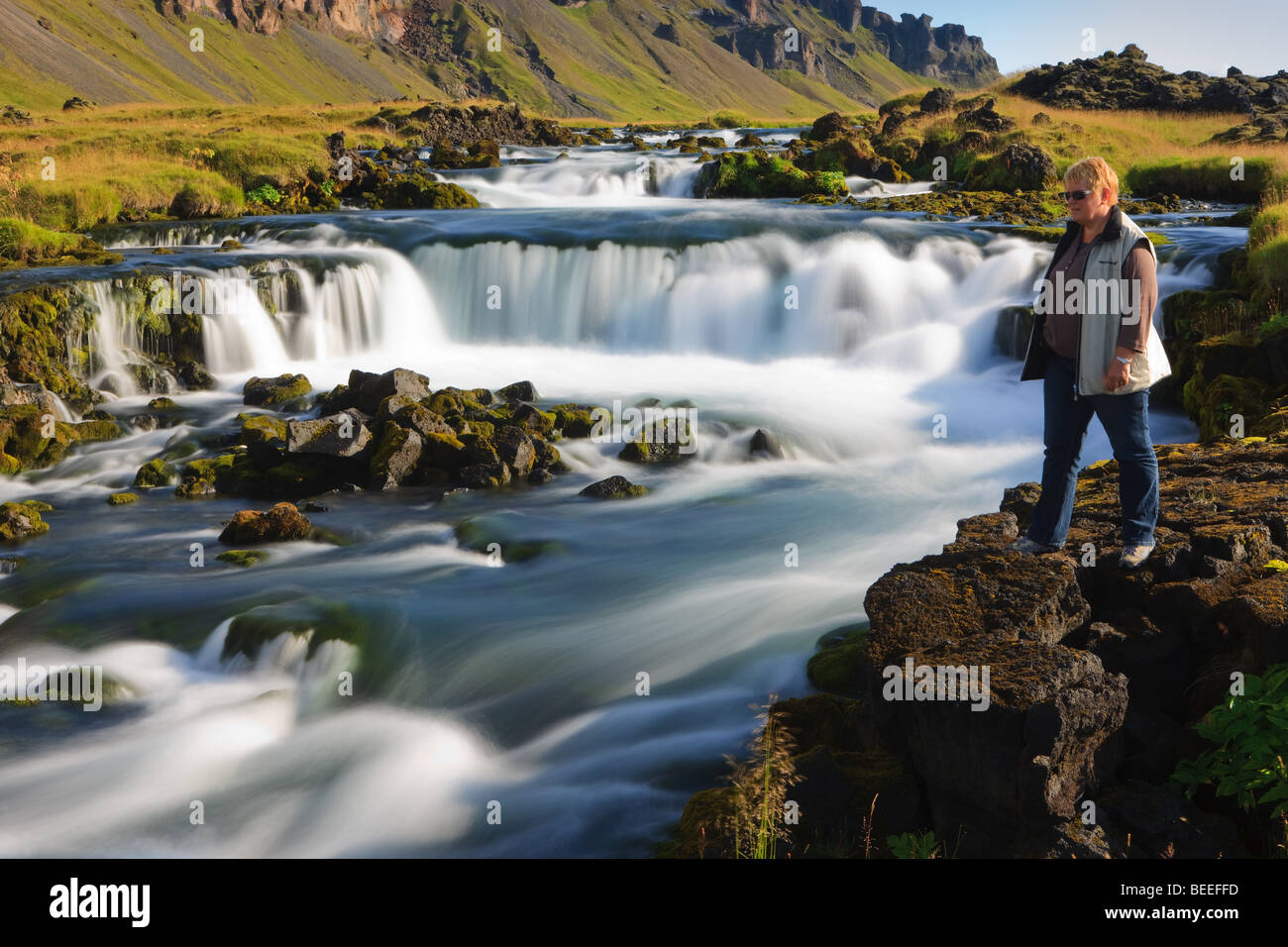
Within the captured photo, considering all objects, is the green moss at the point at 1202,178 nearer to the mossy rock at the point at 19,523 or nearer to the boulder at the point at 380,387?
the boulder at the point at 380,387

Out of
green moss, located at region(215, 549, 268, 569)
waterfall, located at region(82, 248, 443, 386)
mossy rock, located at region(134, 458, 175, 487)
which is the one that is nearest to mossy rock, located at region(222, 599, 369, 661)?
green moss, located at region(215, 549, 268, 569)

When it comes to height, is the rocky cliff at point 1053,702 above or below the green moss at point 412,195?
below

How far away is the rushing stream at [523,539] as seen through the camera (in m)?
7.00

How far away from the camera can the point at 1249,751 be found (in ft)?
15.9

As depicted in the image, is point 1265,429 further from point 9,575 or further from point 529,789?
point 9,575

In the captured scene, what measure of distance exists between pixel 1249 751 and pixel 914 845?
1.68m

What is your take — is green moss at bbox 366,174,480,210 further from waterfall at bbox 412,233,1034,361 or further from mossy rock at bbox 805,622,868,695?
mossy rock at bbox 805,622,868,695

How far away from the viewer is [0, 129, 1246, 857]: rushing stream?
276 inches

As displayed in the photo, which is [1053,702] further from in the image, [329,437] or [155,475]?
[155,475]

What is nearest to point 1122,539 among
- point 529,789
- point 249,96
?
point 529,789

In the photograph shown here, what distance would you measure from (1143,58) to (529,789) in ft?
203

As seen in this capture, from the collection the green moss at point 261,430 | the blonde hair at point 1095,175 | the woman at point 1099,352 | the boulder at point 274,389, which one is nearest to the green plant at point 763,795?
the woman at point 1099,352

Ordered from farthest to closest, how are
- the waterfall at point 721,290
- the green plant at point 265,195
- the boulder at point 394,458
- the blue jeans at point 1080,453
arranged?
the green plant at point 265,195, the waterfall at point 721,290, the boulder at point 394,458, the blue jeans at point 1080,453

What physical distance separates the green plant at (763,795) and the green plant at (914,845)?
55 cm
